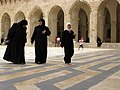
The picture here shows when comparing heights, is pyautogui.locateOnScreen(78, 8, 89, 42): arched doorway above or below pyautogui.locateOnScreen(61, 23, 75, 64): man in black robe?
above

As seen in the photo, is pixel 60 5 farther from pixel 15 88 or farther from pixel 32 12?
pixel 15 88

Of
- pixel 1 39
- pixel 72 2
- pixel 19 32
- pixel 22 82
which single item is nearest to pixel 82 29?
pixel 72 2

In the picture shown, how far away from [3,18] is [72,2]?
1461 centimetres

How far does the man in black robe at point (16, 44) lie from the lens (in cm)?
899

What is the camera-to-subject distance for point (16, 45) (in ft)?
29.8

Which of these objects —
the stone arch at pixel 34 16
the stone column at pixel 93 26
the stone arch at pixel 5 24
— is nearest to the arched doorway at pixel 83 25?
the stone arch at pixel 34 16

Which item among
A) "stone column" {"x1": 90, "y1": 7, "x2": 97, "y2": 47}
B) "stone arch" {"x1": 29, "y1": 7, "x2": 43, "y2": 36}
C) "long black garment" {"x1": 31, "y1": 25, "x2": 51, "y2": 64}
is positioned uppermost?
"stone arch" {"x1": 29, "y1": 7, "x2": 43, "y2": 36}

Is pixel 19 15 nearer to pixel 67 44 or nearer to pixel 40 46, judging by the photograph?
pixel 40 46

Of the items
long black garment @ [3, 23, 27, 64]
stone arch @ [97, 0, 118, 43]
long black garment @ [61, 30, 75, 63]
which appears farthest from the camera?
stone arch @ [97, 0, 118, 43]

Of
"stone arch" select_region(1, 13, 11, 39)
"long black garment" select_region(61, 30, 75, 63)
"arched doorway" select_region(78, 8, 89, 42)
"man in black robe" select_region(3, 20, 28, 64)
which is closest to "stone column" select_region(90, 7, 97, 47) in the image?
"arched doorway" select_region(78, 8, 89, 42)

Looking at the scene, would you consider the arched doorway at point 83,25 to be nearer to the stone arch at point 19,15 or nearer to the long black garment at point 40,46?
the stone arch at point 19,15

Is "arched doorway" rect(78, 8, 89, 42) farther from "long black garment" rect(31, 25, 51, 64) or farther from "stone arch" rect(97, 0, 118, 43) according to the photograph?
"long black garment" rect(31, 25, 51, 64)

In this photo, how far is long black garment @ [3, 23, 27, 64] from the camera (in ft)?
29.5

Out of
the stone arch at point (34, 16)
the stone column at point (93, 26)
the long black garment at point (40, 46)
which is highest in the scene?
the stone arch at point (34, 16)
